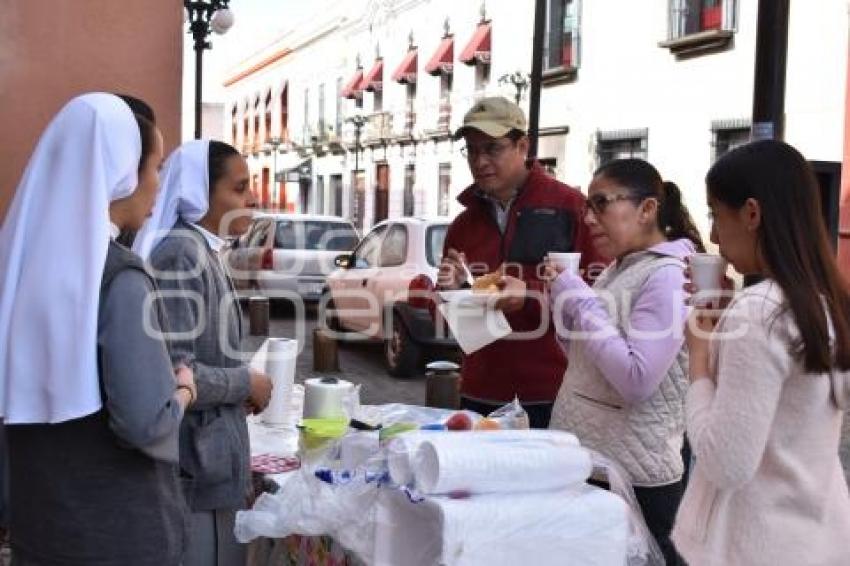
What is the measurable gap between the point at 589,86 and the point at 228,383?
775 inches

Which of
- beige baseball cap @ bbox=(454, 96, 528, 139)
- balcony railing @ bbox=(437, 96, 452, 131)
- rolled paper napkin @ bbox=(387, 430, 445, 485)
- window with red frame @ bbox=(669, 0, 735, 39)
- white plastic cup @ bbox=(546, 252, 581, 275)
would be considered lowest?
rolled paper napkin @ bbox=(387, 430, 445, 485)

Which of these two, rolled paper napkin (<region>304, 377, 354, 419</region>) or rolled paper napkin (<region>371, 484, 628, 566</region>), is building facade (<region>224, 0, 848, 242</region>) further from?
rolled paper napkin (<region>371, 484, 628, 566</region>)

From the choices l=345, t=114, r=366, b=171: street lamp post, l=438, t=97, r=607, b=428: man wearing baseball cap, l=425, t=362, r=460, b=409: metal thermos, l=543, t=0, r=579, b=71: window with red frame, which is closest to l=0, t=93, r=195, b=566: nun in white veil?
l=438, t=97, r=607, b=428: man wearing baseball cap

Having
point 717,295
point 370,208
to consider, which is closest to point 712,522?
point 717,295

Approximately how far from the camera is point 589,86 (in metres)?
21.6

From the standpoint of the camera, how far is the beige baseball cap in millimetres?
3713

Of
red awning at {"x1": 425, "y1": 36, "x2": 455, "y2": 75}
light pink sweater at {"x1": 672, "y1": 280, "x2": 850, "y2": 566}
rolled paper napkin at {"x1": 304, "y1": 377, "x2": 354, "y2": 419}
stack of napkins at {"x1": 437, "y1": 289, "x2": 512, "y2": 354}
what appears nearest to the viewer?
light pink sweater at {"x1": 672, "y1": 280, "x2": 850, "y2": 566}

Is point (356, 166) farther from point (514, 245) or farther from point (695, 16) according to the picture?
point (514, 245)

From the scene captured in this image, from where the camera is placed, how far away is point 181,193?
9.70 feet

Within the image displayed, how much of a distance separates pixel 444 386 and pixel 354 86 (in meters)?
33.5

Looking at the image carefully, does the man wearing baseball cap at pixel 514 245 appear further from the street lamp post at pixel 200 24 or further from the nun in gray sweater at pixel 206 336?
the street lamp post at pixel 200 24

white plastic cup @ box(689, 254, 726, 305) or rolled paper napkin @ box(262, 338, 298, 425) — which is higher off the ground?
white plastic cup @ box(689, 254, 726, 305)

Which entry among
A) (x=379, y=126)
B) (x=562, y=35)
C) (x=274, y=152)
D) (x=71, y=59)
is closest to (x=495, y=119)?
(x=71, y=59)

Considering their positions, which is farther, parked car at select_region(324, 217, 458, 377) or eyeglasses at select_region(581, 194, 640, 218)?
parked car at select_region(324, 217, 458, 377)
